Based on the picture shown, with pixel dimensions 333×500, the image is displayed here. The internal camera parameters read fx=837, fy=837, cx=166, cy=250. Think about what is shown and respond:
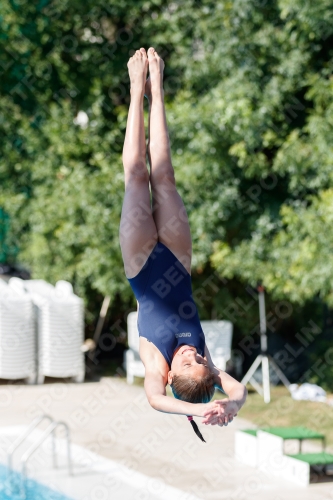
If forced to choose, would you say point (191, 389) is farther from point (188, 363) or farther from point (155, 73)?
point (155, 73)

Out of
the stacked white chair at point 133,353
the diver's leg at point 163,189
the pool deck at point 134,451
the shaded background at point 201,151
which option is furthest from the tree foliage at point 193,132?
the diver's leg at point 163,189

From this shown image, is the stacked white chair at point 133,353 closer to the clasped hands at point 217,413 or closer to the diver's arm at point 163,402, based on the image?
the diver's arm at point 163,402

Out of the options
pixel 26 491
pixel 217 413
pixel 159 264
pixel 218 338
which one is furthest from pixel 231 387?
pixel 218 338

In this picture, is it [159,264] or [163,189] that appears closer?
[159,264]

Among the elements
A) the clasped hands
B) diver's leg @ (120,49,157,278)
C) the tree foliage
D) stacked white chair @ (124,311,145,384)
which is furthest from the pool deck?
the clasped hands

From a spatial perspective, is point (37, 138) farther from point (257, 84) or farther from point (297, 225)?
point (297, 225)

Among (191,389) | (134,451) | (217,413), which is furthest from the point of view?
(134,451)

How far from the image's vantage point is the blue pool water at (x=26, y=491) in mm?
7305

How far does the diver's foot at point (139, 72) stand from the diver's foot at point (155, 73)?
4cm

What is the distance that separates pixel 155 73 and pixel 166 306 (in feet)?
4.19

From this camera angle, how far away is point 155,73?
454cm

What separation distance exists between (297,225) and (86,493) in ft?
14.3

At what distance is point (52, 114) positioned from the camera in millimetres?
12805

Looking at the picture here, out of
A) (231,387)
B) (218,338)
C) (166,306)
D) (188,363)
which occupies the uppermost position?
(218,338)
